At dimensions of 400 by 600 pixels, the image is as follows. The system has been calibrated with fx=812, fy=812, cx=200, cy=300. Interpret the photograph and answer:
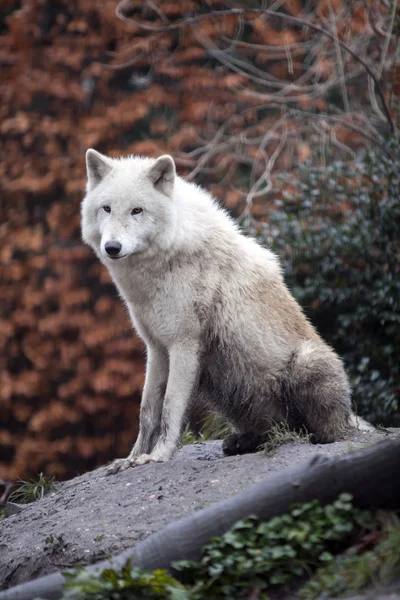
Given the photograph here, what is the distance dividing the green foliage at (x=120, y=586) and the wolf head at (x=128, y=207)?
Result: 2.38 metres

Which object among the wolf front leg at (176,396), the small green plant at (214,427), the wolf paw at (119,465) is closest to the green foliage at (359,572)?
the wolf front leg at (176,396)

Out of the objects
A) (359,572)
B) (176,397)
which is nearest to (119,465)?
(176,397)

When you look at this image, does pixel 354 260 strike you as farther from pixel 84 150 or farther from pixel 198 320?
pixel 84 150

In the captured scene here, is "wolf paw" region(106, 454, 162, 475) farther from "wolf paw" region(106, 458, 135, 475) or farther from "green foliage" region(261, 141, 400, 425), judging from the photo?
"green foliage" region(261, 141, 400, 425)

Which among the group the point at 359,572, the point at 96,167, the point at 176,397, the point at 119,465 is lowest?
the point at 119,465

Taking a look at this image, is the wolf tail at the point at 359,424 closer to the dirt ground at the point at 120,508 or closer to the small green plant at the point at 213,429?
the dirt ground at the point at 120,508

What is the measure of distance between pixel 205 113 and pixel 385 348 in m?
4.90

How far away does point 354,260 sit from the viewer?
827 cm

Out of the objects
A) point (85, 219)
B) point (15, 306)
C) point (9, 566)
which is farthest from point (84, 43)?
point (9, 566)

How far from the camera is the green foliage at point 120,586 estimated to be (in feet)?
11.2

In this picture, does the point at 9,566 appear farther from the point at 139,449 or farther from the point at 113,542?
the point at 139,449

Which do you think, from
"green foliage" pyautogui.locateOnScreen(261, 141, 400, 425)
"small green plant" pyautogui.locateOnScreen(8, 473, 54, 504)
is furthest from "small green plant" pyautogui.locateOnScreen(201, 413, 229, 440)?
"small green plant" pyautogui.locateOnScreen(8, 473, 54, 504)

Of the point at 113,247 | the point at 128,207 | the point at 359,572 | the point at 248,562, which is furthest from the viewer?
the point at 128,207

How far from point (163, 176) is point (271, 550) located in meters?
2.96
